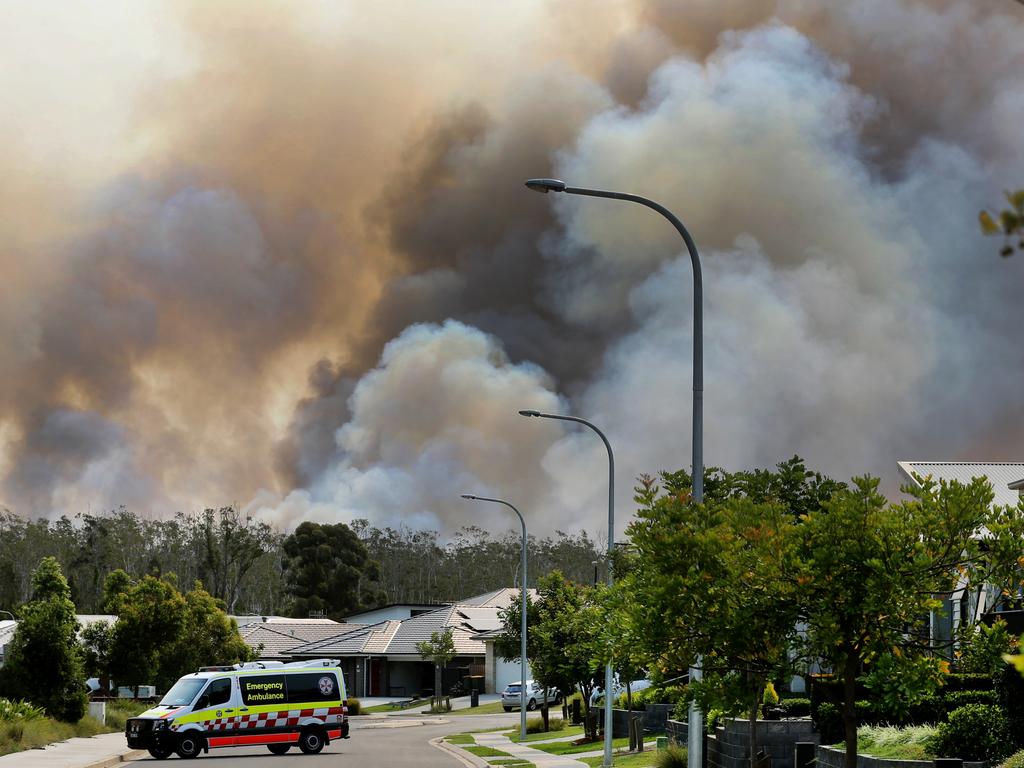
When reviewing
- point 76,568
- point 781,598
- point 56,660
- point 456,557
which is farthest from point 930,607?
point 456,557

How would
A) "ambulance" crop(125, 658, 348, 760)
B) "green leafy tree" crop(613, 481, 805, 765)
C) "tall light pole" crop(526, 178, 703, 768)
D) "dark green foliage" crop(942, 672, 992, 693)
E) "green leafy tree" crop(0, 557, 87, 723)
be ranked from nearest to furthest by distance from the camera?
"green leafy tree" crop(613, 481, 805, 765) < "tall light pole" crop(526, 178, 703, 768) < "dark green foliage" crop(942, 672, 992, 693) < "ambulance" crop(125, 658, 348, 760) < "green leafy tree" crop(0, 557, 87, 723)

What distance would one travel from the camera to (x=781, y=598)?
540 inches

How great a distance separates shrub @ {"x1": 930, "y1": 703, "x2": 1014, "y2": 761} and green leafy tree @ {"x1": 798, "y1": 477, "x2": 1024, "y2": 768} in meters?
5.12

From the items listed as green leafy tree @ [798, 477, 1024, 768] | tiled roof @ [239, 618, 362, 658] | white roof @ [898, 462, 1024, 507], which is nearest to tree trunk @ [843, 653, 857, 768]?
green leafy tree @ [798, 477, 1024, 768]

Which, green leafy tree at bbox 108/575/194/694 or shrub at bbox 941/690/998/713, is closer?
shrub at bbox 941/690/998/713

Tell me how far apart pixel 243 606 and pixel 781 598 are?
123 m

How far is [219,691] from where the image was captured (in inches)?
1330

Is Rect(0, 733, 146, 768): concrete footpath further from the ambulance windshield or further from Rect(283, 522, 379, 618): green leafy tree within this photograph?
Rect(283, 522, 379, 618): green leafy tree

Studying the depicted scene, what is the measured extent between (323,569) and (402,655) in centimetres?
4183

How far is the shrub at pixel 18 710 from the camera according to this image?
3506 centimetres

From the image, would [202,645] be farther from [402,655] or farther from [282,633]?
[282,633]

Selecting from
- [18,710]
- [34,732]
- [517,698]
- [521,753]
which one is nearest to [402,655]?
[517,698]

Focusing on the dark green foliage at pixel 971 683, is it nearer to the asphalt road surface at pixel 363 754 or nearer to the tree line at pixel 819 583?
the tree line at pixel 819 583

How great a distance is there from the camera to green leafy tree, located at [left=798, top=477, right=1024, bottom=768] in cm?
1327
